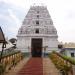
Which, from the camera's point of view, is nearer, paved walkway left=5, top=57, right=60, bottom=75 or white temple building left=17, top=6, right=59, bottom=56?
paved walkway left=5, top=57, right=60, bottom=75

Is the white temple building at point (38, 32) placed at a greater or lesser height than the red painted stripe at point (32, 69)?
greater

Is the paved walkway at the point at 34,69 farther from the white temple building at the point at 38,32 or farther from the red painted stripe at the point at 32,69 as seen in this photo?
the white temple building at the point at 38,32

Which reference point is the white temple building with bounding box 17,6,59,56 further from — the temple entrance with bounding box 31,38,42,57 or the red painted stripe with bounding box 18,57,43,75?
the red painted stripe with bounding box 18,57,43,75

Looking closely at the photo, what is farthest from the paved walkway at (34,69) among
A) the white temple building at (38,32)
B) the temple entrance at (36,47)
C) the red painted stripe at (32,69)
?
the temple entrance at (36,47)

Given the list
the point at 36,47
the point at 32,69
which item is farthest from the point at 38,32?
the point at 32,69

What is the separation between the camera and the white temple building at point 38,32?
1305 inches

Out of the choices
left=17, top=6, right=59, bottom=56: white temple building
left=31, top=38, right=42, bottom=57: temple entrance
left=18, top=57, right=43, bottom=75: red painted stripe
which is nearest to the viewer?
left=18, top=57, right=43, bottom=75: red painted stripe

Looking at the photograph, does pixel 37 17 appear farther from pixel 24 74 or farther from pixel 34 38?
pixel 24 74

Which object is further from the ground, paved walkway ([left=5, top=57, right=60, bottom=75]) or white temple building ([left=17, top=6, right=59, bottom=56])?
white temple building ([left=17, top=6, right=59, bottom=56])

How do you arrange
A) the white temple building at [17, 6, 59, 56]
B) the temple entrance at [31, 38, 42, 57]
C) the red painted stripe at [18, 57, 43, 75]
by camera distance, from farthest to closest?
1. the temple entrance at [31, 38, 42, 57]
2. the white temple building at [17, 6, 59, 56]
3. the red painted stripe at [18, 57, 43, 75]

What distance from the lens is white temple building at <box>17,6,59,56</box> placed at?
3316cm

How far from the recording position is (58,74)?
12.5m

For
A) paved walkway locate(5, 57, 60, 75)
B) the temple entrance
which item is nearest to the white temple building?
the temple entrance

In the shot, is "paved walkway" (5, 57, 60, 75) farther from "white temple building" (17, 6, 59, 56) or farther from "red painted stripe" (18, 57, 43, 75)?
"white temple building" (17, 6, 59, 56)
